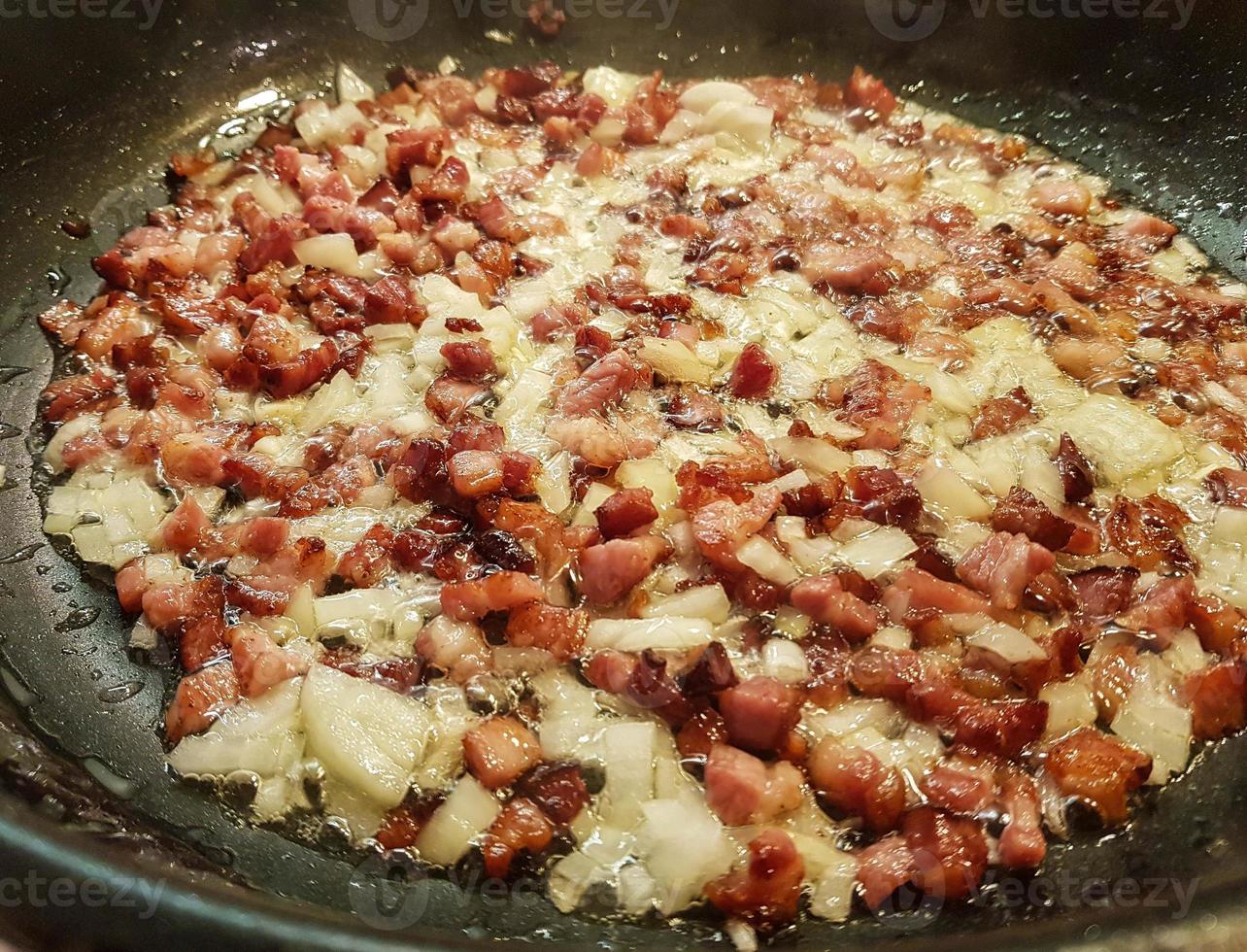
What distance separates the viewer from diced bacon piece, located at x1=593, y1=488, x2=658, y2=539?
5.21 ft

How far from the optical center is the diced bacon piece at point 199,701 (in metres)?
1.43

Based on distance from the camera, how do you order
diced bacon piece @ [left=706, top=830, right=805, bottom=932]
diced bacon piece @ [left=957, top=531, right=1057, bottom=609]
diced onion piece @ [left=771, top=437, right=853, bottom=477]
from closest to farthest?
diced bacon piece @ [left=706, top=830, right=805, bottom=932] < diced bacon piece @ [left=957, top=531, right=1057, bottom=609] < diced onion piece @ [left=771, top=437, right=853, bottom=477]

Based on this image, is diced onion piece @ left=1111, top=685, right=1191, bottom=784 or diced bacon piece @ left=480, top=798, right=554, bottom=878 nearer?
diced bacon piece @ left=480, top=798, right=554, bottom=878

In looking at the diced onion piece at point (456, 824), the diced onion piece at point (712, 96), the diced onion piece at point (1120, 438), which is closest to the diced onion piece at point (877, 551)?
the diced onion piece at point (1120, 438)

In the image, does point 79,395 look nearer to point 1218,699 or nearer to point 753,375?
point 753,375

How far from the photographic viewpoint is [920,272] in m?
2.21

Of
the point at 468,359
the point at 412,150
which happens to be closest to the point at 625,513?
the point at 468,359

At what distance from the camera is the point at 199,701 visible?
143cm

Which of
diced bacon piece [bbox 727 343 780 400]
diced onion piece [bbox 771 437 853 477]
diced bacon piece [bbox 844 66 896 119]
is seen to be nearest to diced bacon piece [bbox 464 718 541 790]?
diced onion piece [bbox 771 437 853 477]

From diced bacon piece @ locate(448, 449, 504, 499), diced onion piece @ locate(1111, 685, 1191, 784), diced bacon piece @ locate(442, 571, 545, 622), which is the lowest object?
diced onion piece @ locate(1111, 685, 1191, 784)

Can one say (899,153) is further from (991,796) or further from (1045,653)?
(991,796)

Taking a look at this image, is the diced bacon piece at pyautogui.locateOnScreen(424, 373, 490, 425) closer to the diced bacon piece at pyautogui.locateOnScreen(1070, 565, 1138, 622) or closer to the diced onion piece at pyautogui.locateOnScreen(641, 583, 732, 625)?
the diced onion piece at pyautogui.locateOnScreen(641, 583, 732, 625)

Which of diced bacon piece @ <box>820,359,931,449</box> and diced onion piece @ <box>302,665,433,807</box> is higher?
diced bacon piece @ <box>820,359,931,449</box>

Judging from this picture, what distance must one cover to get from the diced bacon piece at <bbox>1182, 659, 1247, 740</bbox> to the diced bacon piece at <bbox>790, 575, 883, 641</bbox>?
1.80ft
